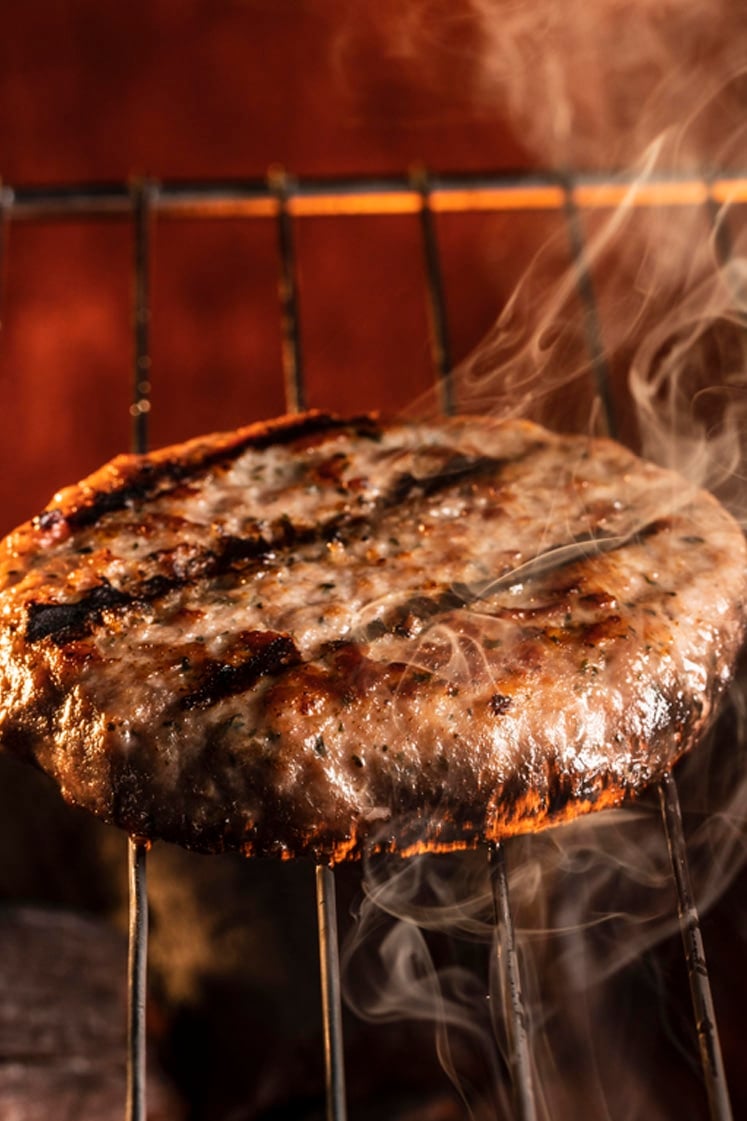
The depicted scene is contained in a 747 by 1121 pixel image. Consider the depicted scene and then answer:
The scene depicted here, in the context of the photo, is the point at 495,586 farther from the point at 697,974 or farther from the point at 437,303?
the point at 437,303

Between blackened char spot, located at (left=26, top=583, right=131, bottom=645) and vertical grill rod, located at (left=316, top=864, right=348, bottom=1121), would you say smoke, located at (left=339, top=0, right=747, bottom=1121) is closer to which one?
vertical grill rod, located at (left=316, top=864, right=348, bottom=1121)

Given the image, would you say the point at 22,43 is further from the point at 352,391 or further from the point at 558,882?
the point at 558,882

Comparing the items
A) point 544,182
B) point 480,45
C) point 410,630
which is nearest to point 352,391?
point 480,45

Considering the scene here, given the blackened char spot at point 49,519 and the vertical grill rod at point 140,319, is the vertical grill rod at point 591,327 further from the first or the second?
the blackened char spot at point 49,519

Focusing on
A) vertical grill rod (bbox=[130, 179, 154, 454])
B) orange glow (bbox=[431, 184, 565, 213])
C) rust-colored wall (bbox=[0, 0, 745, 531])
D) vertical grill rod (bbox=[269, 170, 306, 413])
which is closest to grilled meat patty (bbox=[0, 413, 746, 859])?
vertical grill rod (bbox=[130, 179, 154, 454])

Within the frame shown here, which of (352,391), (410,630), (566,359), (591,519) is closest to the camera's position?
(410,630)

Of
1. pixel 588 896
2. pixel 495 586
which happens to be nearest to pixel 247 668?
pixel 495 586
